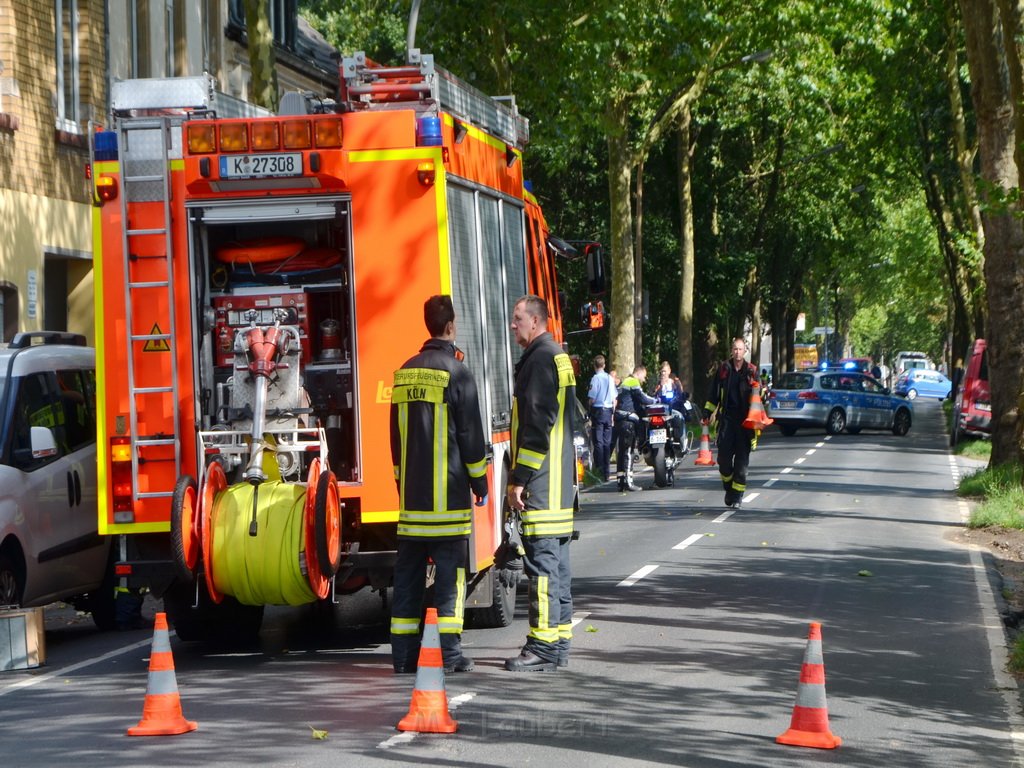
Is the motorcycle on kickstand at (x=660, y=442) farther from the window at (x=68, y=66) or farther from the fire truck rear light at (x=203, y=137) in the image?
the fire truck rear light at (x=203, y=137)

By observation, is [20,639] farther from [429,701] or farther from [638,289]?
[638,289]

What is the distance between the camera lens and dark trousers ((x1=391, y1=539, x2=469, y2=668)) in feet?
27.8

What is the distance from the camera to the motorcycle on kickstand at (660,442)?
72.4ft

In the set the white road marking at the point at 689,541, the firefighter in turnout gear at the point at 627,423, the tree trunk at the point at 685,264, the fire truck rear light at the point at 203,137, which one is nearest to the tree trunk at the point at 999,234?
the firefighter in turnout gear at the point at 627,423

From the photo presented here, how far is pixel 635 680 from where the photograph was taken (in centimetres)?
870

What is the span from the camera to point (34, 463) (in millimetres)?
10609

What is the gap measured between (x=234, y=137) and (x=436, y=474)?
231 centimetres

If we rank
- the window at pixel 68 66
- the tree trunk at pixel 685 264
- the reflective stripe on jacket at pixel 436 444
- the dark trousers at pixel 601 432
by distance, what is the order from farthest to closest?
the tree trunk at pixel 685 264
the dark trousers at pixel 601 432
the window at pixel 68 66
the reflective stripe on jacket at pixel 436 444

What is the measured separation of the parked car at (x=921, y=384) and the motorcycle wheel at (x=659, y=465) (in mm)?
60326

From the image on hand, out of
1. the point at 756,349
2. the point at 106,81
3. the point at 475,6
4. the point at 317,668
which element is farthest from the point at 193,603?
the point at 756,349

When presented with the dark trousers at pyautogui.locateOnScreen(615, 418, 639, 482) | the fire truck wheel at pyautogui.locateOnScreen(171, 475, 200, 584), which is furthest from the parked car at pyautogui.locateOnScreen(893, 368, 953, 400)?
the fire truck wheel at pyautogui.locateOnScreen(171, 475, 200, 584)

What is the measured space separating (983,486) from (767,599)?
32.2 feet

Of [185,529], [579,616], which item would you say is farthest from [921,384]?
[185,529]

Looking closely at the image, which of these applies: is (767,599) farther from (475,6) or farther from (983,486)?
(475,6)
